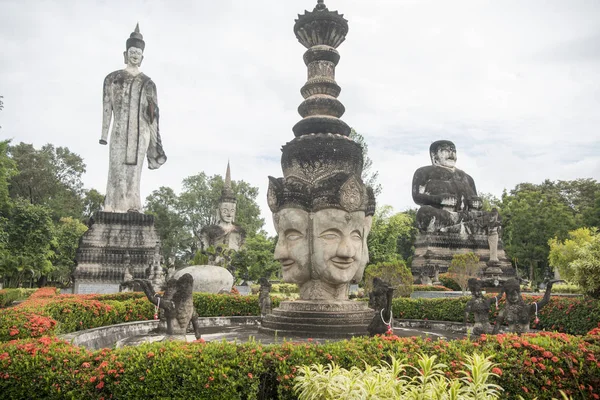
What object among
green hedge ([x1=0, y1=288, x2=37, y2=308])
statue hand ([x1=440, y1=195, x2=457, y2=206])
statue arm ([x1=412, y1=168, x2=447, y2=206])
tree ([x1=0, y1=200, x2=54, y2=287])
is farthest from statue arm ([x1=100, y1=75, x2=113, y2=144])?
statue hand ([x1=440, y1=195, x2=457, y2=206])

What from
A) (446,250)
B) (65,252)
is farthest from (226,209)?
(446,250)

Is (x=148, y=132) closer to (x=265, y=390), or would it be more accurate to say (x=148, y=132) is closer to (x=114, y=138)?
(x=114, y=138)

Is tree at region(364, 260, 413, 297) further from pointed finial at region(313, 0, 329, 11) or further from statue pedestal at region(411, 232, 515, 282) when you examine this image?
pointed finial at region(313, 0, 329, 11)

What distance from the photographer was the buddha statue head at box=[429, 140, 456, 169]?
32844mm

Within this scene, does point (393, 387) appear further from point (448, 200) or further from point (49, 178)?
point (49, 178)

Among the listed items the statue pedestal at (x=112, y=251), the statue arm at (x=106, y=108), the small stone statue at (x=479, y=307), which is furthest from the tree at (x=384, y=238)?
the small stone statue at (x=479, y=307)

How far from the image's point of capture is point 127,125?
73.4 feet

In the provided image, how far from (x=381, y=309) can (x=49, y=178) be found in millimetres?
51910

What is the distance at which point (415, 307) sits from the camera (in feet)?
39.0

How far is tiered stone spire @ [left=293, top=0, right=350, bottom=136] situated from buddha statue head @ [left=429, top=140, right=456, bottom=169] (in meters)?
24.0

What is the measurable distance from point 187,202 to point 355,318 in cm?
5020

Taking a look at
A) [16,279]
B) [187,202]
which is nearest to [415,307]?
[16,279]

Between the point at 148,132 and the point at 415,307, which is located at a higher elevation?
the point at 148,132

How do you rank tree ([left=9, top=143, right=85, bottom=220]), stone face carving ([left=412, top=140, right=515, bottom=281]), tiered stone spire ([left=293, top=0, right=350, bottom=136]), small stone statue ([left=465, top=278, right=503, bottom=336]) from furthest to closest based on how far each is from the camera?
tree ([left=9, top=143, right=85, bottom=220]) → stone face carving ([left=412, top=140, right=515, bottom=281]) → tiered stone spire ([left=293, top=0, right=350, bottom=136]) → small stone statue ([left=465, top=278, right=503, bottom=336])
